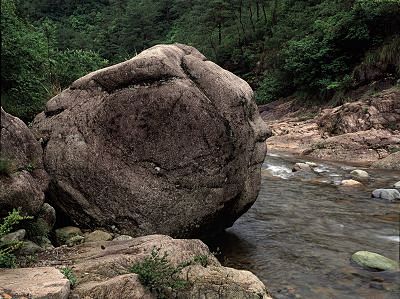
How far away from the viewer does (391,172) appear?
53.0 ft

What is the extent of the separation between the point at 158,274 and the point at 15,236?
214 centimetres

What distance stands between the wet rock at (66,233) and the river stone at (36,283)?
203 cm

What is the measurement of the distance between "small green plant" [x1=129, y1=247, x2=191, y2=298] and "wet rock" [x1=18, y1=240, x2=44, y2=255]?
5.26ft

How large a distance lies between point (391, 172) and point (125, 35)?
50.7 metres

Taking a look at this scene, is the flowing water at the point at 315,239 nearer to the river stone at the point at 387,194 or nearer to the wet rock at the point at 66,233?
the river stone at the point at 387,194

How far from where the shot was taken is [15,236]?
5723mm

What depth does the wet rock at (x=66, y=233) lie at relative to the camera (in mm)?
6909

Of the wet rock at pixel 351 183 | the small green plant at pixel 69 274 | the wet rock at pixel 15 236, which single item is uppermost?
the small green plant at pixel 69 274

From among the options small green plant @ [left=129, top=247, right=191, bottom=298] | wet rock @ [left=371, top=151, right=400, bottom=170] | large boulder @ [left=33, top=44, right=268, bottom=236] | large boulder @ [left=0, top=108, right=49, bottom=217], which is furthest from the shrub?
wet rock @ [left=371, top=151, right=400, bottom=170]

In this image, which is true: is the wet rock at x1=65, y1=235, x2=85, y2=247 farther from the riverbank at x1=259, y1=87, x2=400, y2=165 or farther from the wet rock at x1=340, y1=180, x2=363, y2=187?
the riverbank at x1=259, y1=87, x2=400, y2=165

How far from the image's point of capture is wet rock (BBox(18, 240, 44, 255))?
5.75m

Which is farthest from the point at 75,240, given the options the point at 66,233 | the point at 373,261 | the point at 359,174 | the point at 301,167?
the point at 301,167

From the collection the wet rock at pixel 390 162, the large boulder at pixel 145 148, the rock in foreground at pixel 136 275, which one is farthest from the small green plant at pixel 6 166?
the wet rock at pixel 390 162

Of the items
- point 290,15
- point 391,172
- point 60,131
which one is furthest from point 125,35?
point 60,131
